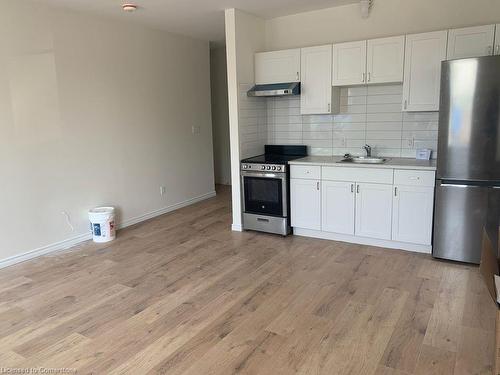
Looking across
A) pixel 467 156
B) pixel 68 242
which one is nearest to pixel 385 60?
pixel 467 156

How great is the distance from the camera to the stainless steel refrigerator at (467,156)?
3.29 metres

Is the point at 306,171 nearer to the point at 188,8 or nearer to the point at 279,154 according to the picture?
the point at 279,154

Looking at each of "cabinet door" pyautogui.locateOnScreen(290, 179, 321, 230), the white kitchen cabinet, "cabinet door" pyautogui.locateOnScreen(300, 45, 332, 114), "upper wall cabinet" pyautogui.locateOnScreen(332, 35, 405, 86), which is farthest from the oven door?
the white kitchen cabinet

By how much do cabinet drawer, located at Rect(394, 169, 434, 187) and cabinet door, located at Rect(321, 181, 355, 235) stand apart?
0.47 meters

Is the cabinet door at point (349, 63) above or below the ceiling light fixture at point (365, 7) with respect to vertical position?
below

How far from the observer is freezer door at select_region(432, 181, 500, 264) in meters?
3.45

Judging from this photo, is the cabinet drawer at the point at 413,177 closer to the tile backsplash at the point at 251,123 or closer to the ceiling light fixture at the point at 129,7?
the tile backsplash at the point at 251,123

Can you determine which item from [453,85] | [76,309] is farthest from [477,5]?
[76,309]

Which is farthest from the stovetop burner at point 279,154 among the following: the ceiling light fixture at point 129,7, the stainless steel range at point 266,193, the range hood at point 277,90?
the ceiling light fixture at point 129,7

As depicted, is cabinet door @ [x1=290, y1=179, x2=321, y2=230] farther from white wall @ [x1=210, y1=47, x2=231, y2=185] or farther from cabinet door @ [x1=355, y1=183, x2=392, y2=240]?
white wall @ [x1=210, y1=47, x2=231, y2=185]

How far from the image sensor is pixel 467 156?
3.44m

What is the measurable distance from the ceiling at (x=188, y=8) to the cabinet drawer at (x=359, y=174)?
73.8 inches

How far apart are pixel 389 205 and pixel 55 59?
12.5 feet

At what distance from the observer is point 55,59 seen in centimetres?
417
